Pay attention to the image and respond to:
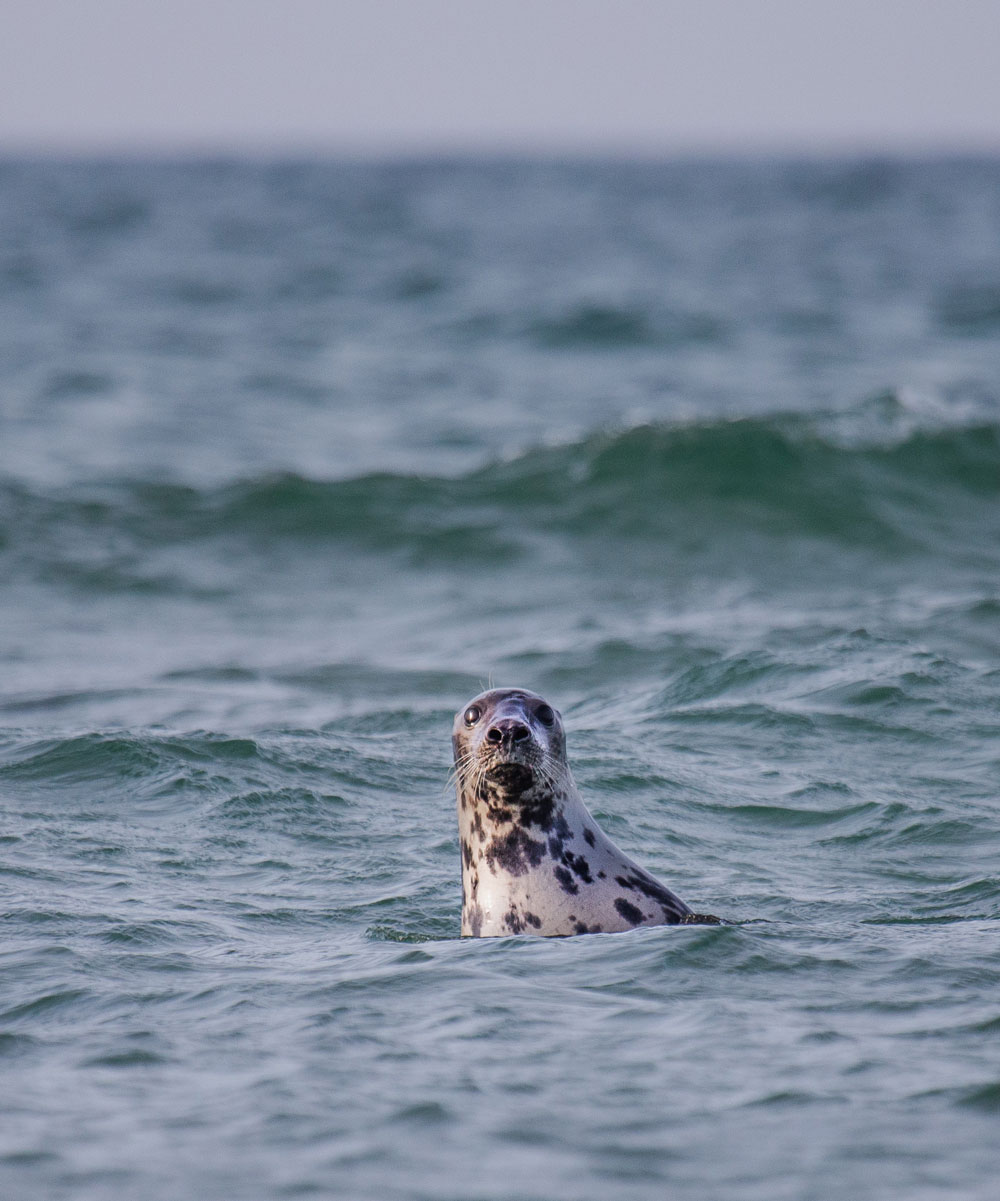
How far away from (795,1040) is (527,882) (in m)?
1.80

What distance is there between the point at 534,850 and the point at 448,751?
340 cm

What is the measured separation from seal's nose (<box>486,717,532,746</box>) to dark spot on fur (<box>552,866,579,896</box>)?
569mm

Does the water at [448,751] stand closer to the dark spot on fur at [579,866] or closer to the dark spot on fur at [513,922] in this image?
the dark spot on fur at [513,922]

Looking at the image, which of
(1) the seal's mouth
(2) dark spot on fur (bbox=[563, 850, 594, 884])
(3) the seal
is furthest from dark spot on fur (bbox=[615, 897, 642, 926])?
(1) the seal's mouth

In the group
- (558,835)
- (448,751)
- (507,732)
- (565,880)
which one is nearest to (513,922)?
(565,880)

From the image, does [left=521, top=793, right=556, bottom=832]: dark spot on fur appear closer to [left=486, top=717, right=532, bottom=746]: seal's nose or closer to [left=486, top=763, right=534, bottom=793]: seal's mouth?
[left=486, top=763, right=534, bottom=793]: seal's mouth


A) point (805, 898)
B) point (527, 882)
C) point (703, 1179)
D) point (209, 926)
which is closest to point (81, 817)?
point (209, 926)

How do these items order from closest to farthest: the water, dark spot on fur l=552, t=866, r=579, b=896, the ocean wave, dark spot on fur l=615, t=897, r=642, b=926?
the water → dark spot on fur l=615, t=897, r=642, b=926 → dark spot on fur l=552, t=866, r=579, b=896 → the ocean wave

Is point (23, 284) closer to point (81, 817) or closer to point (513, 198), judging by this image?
point (81, 817)

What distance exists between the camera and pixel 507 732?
7840 millimetres

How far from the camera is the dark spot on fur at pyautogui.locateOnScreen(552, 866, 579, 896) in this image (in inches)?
303

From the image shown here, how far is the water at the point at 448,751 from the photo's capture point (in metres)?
5.64

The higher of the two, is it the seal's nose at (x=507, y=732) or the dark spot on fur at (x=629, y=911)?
the seal's nose at (x=507, y=732)

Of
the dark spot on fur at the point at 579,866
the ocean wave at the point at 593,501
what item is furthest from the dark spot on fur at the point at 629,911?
the ocean wave at the point at 593,501
